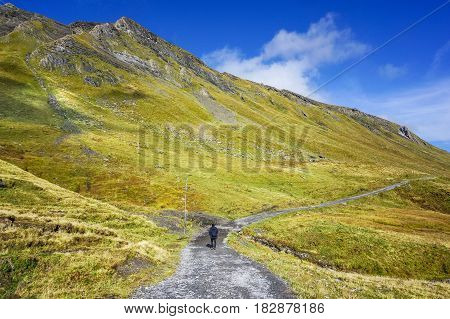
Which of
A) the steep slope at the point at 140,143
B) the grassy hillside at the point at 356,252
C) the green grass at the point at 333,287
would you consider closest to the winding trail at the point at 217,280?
the green grass at the point at 333,287

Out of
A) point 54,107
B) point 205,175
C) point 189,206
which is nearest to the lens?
point 189,206

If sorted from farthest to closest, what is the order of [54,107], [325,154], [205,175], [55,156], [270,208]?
[325,154], [54,107], [205,175], [55,156], [270,208]

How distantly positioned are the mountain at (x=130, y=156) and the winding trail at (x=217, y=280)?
217 centimetres

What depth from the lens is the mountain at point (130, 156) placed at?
148ft

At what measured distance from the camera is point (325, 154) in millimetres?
177375

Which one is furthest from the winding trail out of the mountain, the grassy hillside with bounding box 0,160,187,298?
the mountain

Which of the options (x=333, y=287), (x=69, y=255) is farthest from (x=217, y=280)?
(x=69, y=255)

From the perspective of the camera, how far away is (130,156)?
99750 mm

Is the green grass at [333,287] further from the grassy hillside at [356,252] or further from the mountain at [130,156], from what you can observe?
the mountain at [130,156]

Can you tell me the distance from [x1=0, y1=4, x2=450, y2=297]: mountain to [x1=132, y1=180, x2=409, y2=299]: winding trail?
7.13ft

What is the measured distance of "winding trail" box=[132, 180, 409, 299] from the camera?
22109mm
